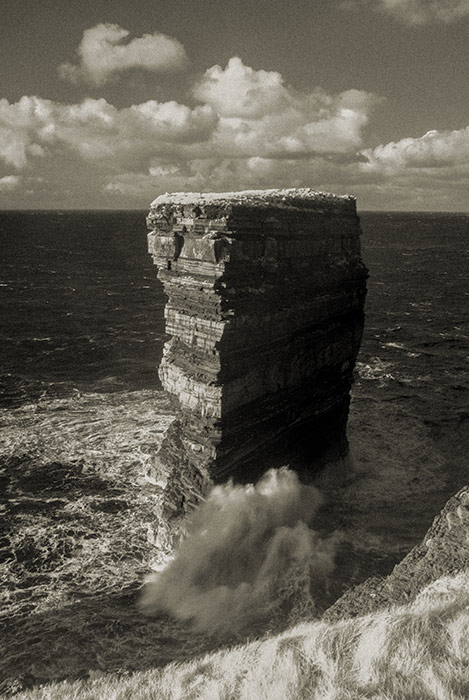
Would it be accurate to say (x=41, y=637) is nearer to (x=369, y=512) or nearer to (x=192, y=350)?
(x=192, y=350)

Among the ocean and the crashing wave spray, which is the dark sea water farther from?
the crashing wave spray

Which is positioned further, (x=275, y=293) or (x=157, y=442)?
(x=157, y=442)

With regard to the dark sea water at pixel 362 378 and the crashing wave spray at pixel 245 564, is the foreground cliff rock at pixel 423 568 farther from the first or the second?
the dark sea water at pixel 362 378

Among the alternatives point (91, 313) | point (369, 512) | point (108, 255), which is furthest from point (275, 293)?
point (108, 255)

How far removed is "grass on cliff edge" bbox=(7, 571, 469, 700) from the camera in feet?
26.0

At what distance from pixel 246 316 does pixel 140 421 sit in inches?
489

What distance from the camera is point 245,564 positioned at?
51.6ft

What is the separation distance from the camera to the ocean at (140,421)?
1719 centimetres

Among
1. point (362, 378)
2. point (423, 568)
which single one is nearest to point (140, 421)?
point (362, 378)

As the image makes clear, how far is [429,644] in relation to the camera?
8.44 metres

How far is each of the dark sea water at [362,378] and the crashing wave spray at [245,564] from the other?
5.63 ft

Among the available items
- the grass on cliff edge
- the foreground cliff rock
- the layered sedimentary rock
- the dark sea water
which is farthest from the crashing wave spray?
the grass on cliff edge

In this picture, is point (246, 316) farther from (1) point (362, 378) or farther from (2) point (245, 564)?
(1) point (362, 378)

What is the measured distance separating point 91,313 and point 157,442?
27.0 metres
